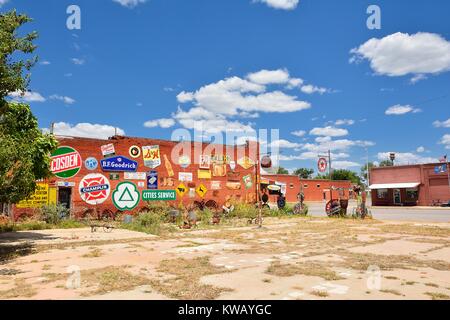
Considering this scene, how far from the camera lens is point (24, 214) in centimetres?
2108

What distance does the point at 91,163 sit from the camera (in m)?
23.7

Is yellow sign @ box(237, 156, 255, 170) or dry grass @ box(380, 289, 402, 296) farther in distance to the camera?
yellow sign @ box(237, 156, 255, 170)

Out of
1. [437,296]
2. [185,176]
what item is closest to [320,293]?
[437,296]

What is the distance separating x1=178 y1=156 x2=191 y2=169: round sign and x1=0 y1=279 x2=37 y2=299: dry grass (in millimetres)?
20483

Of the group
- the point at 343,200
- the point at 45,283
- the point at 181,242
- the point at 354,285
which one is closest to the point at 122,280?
the point at 45,283

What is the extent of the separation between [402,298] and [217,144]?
81.6 feet

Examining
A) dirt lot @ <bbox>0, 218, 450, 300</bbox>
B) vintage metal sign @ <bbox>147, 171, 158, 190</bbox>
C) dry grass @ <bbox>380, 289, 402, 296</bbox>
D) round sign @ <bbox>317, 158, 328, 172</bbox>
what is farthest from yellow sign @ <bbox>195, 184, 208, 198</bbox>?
round sign @ <bbox>317, 158, 328, 172</bbox>

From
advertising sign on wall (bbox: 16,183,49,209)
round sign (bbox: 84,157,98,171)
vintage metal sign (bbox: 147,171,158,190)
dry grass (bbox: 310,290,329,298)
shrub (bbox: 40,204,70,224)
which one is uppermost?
round sign (bbox: 84,157,98,171)

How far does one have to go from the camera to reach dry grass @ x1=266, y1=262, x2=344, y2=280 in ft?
27.6

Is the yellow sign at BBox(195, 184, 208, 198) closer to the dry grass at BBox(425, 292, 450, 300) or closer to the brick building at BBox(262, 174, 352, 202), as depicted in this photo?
the dry grass at BBox(425, 292, 450, 300)

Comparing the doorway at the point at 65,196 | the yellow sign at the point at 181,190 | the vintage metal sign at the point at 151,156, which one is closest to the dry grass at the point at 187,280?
the doorway at the point at 65,196

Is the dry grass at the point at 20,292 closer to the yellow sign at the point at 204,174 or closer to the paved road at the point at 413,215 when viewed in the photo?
the yellow sign at the point at 204,174

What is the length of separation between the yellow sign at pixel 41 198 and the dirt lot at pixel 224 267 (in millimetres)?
5582

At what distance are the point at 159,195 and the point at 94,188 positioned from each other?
477 centimetres
